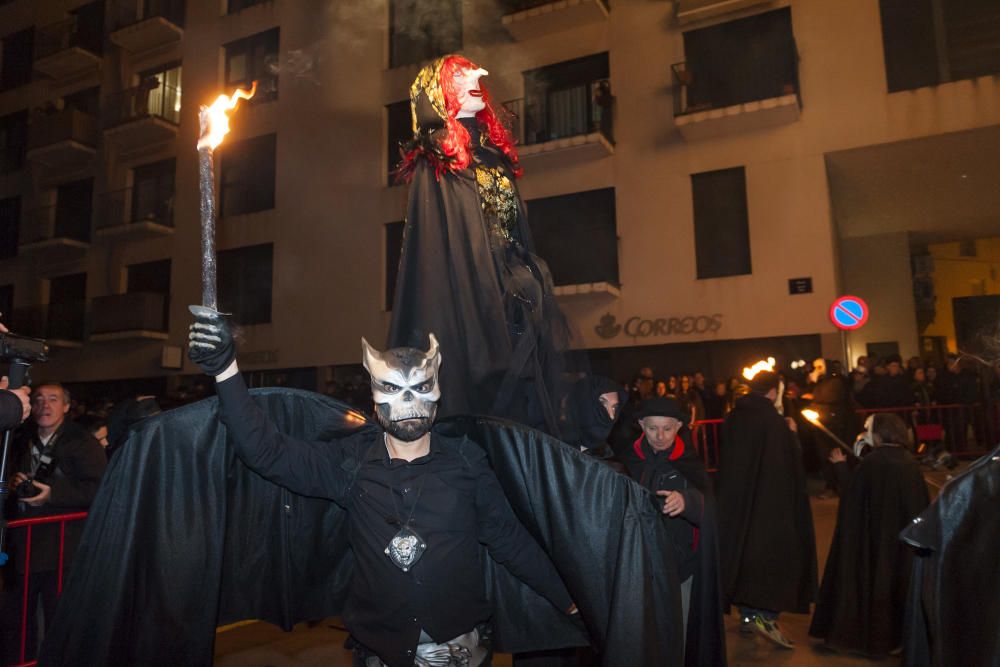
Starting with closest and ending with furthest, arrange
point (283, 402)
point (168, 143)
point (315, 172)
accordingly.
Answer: point (283, 402) → point (315, 172) → point (168, 143)

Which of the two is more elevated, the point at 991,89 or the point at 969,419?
the point at 991,89

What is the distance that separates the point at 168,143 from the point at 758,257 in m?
16.1

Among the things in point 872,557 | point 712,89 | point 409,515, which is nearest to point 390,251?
point 712,89

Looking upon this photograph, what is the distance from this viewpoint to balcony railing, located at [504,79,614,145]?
48.7 feet

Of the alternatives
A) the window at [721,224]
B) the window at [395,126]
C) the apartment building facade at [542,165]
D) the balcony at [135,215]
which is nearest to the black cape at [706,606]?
the apartment building facade at [542,165]

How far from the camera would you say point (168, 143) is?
20359 mm

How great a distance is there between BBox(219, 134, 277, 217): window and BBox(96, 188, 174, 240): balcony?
174 cm

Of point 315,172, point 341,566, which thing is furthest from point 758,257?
point 341,566

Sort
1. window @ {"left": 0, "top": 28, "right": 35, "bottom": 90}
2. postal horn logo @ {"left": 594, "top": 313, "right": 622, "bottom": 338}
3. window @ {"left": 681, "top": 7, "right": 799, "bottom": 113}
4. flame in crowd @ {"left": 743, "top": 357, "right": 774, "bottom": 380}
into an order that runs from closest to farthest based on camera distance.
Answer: flame in crowd @ {"left": 743, "top": 357, "right": 774, "bottom": 380}
window @ {"left": 681, "top": 7, "right": 799, "bottom": 113}
postal horn logo @ {"left": 594, "top": 313, "right": 622, "bottom": 338}
window @ {"left": 0, "top": 28, "right": 35, "bottom": 90}

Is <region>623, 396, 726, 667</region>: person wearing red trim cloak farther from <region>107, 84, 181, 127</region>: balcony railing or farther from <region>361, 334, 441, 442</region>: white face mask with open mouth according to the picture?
<region>107, 84, 181, 127</region>: balcony railing

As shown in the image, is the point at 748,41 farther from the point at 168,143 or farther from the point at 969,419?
the point at 168,143

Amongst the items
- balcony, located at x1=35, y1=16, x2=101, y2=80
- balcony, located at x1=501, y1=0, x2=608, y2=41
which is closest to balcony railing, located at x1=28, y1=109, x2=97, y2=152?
balcony, located at x1=35, y1=16, x2=101, y2=80

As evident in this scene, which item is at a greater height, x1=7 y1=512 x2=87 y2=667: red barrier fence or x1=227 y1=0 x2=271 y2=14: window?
x1=227 y1=0 x2=271 y2=14: window

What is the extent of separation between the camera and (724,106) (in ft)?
45.2
